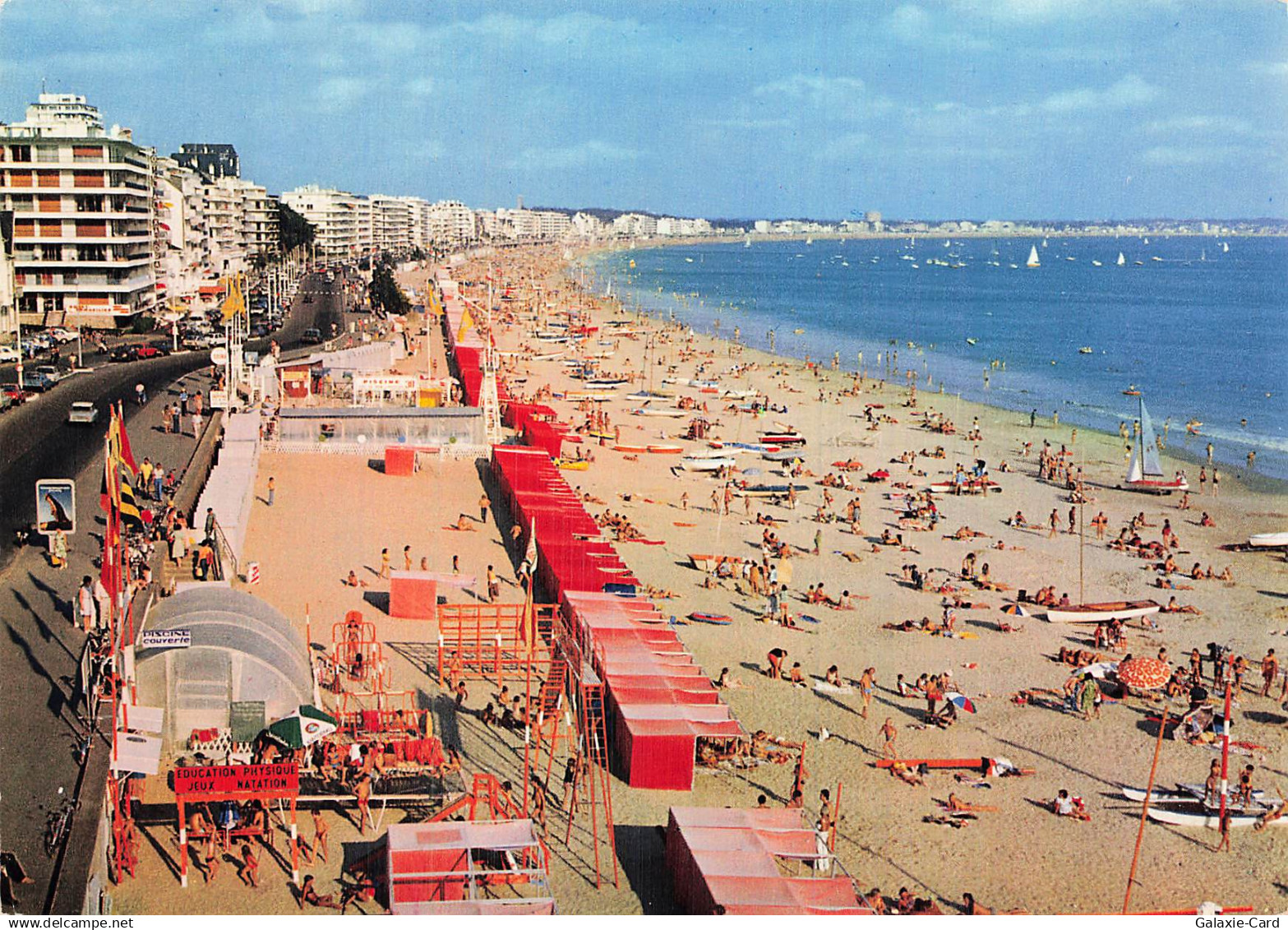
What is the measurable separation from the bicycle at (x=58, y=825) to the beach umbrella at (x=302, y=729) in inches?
86.3

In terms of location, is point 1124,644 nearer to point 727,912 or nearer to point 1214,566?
point 1214,566

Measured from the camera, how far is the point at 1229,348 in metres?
75.8

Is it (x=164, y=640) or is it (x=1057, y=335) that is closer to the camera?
(x=164, y=640)

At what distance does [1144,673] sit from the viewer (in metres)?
18.1

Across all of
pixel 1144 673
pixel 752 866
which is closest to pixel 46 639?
pixel 752 866

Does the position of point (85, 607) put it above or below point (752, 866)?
above

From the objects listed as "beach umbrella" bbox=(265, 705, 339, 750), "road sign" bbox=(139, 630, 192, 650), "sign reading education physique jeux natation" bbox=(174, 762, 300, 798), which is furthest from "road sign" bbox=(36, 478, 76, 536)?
"sign reading education physique jeux natation" bbox=(174, 762, 300, 798)

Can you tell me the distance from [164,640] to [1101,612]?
53.1 ft

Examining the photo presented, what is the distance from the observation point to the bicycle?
442 inches

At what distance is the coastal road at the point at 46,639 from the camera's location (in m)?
11.3

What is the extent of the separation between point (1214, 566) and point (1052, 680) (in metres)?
9.56

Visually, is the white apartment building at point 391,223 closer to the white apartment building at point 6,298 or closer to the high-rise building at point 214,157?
the high-rise building at point 214,157

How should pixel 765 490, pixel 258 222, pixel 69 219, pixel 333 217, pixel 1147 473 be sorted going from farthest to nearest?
pixel 333 217 < pixel 258 222 < pixel 69 219 < pixel 1147 473 < pixel 765 490

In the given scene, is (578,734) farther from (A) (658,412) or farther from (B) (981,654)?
(A) (658,412)
